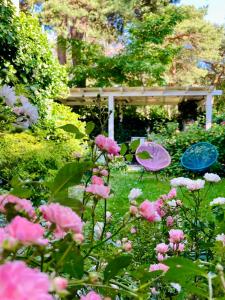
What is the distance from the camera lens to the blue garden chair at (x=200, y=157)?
24.1 ft

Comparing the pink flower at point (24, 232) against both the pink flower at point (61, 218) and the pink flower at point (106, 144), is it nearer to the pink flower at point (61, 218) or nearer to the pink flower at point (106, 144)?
the pink flower at point (61, 218)

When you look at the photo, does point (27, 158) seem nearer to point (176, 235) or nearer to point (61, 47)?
point (176, 235)

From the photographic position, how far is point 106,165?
3.30ft

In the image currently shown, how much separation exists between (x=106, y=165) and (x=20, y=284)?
2.47 feet

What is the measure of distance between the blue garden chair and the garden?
22 millimetres

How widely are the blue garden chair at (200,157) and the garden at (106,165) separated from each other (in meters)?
0.02

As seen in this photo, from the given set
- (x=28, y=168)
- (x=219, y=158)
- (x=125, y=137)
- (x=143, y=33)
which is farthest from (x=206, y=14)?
(x=28, y=168)

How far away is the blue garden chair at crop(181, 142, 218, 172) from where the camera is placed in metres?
7.35

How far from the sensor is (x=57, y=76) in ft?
22.2

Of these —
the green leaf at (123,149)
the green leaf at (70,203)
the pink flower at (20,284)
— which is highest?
the pink flower at (20,284)

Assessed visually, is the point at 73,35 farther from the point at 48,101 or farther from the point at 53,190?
the point at 53,190

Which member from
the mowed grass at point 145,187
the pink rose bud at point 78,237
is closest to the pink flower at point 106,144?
the pink rose bud at point 78,237

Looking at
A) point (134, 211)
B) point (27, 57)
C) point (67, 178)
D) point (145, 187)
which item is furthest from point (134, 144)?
point (145, 187)

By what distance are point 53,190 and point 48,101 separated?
576cm
